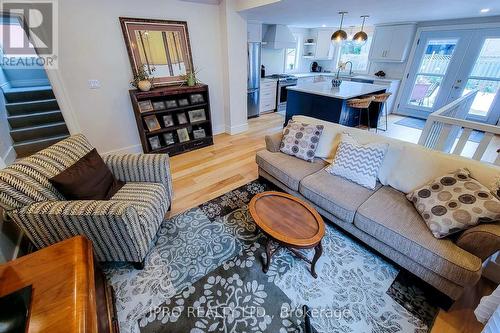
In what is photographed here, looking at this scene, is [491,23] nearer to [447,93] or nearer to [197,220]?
[447,93]

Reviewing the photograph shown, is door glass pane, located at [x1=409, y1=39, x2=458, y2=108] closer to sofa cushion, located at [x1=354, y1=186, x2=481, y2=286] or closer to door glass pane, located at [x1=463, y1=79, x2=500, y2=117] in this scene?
door glass pane, located at [x1=463, y1=79, x2=500, y2=117]

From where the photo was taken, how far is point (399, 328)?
1327 millimetres

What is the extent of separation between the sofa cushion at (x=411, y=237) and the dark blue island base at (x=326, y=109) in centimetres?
218

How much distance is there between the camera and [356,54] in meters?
6.36

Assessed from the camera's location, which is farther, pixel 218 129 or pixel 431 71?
pixel 431 71

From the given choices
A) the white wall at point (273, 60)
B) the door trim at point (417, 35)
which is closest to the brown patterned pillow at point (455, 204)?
the door trim at point (417, 35)

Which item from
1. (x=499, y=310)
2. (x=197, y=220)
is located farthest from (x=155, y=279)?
(x=499, y=310)

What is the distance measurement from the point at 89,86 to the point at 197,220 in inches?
94.3

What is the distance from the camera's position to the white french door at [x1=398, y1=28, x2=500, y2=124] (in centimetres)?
434

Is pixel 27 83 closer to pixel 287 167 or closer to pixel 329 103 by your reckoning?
pixel 287 167

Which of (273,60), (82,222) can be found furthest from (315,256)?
(273,60)

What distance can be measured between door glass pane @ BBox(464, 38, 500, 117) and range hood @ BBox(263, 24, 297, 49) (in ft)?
13.5

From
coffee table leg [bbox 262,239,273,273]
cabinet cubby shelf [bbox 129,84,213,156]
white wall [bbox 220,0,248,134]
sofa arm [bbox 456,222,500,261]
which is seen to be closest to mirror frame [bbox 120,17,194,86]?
cabinet cubby shelf [bbox 129,84,213,156]

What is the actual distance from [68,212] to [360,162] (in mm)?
2289
